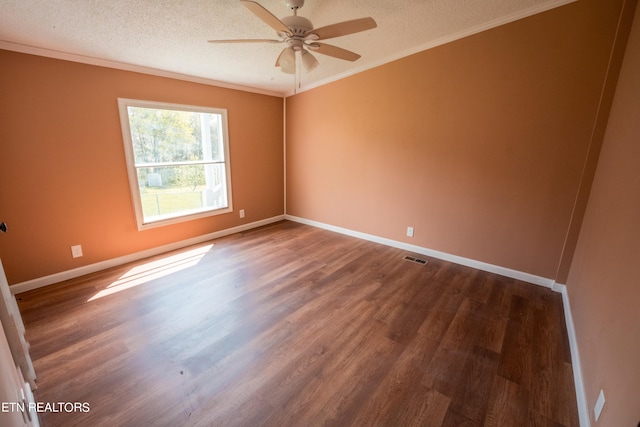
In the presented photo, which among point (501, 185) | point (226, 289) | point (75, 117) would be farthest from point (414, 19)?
point (75, 117)

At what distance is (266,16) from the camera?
169 cm

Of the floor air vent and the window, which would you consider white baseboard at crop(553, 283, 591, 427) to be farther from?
the window

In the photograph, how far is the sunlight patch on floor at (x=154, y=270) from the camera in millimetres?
2729


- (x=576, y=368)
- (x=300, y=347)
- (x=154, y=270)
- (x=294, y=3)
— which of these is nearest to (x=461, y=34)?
(x=294, y=3)

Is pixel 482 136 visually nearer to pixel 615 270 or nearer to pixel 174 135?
pixel 615 270

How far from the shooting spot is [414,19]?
8.09ft

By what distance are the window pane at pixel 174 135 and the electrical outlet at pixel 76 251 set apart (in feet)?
3.76

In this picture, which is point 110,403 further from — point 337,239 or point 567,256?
point 567,256

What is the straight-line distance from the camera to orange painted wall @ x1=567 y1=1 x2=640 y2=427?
1.10m

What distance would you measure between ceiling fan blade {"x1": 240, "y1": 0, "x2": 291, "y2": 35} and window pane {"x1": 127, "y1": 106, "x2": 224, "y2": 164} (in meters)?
2.33

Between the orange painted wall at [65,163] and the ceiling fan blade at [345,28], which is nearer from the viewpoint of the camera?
the ceiling fan blade at [345,28]

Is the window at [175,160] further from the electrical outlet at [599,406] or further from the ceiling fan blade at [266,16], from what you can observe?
the electrical outlet at [599,406]

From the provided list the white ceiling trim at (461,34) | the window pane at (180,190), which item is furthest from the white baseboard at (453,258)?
the white ceiling trim at (461,34)

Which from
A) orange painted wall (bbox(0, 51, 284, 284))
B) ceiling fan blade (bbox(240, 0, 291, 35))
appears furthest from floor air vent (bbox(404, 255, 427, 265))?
orange painted wall (bbox(0, 51, 284, 284))
